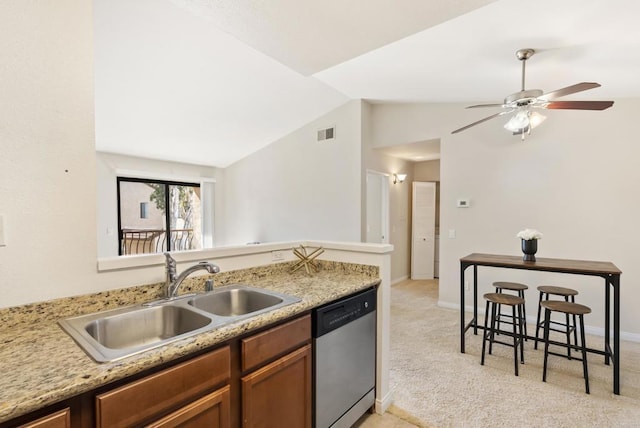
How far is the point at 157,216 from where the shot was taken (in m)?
6.18

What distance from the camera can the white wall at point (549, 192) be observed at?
3.29 m

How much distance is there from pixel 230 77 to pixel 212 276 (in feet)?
8.43

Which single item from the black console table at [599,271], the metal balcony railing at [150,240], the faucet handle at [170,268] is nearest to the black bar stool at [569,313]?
the black console table at [599,271]

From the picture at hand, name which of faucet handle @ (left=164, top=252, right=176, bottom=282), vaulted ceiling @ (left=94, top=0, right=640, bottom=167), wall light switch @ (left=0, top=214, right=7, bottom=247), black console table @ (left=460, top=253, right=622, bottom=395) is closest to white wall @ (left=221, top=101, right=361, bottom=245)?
vaulted ceiling @ (left=94, top=0, right=640, bottom=167)

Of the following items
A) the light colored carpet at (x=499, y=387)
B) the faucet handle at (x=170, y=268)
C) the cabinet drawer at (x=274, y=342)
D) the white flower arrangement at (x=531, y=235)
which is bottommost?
the light colored carpet at (x=499, y=387)

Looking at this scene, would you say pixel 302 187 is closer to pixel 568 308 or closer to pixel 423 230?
pixel 423 230

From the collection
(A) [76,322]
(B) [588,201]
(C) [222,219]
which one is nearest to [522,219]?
(B) [588,201]

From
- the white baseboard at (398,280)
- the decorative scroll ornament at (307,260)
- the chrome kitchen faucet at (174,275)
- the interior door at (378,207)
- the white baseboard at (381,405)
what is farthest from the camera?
the white baseboard at (398,280)

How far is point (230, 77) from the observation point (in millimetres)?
3506

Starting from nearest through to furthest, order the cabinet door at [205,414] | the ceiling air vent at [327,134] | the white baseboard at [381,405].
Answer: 1. the cabinet door at [205,414]
2. the white baseboard at [381,405]
3. the ceiling air vent at [327,134]

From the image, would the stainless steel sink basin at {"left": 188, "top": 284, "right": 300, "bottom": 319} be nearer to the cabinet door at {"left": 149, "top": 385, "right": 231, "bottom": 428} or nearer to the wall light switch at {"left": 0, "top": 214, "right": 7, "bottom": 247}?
the cabinet door at {"left": 149, "top": 385, "right": 231, "bottom": 428}

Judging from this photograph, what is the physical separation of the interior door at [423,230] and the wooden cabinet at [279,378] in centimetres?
480

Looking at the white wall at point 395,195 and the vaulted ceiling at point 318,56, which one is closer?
the vaulted ceiling at point 318,56

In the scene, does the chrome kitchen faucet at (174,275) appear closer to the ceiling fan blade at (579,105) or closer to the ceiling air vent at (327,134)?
the ceiling fan blade at (579,105)
